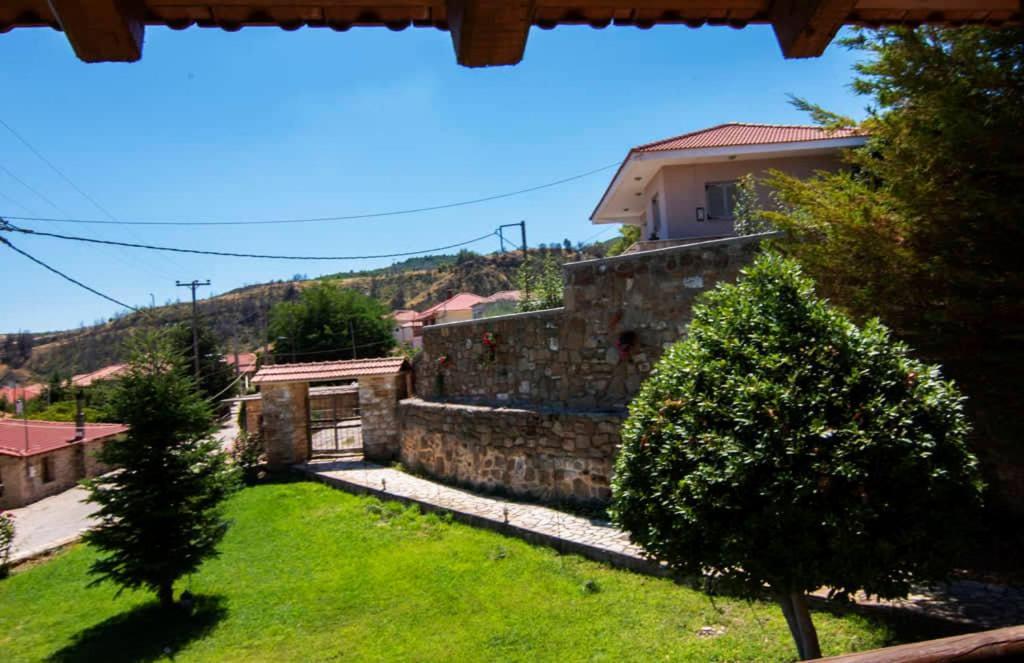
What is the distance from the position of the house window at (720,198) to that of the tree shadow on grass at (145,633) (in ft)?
39.0

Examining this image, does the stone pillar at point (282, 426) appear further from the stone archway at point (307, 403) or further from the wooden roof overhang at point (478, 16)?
the wooden roof overhang at point (478, 16)

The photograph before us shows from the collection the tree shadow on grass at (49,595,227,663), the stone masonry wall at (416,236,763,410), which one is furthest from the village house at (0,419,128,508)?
the stone masonry wall at (416,236,763,410)

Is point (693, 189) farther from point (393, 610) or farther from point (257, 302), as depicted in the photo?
point (257, 302)

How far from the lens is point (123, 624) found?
787 cm

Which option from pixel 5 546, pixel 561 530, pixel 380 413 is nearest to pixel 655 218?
pixel 380 413

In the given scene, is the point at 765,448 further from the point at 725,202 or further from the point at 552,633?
the point at 725,202

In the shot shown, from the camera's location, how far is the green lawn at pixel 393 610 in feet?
16.7

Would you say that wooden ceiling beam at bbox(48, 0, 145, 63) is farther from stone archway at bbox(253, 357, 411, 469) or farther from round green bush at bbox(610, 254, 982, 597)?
stone archway at bbox(253, 357, 411, 469)

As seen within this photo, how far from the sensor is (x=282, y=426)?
15.2 m

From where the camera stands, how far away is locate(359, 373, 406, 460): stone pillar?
14672 mm

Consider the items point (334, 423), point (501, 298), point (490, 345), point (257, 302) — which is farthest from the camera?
point (257, 302)

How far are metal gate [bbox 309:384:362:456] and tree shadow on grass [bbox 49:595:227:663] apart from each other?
25.2 ft

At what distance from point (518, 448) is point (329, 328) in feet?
110

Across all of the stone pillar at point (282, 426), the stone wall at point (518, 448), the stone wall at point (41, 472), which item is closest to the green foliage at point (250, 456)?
the stone pillar at point (282, 426)
